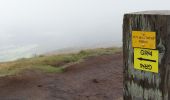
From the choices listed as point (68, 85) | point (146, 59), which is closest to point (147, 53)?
point (146, 59)

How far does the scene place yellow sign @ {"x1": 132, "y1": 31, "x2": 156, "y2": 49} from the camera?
11.7 ft

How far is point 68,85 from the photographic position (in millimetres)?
10008

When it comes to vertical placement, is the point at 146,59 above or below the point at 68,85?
above

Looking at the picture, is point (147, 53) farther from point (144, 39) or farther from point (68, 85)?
point (68, 85)

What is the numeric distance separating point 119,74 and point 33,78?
2362mm

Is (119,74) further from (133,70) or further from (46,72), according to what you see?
(133,70)

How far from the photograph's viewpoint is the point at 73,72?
1148cm

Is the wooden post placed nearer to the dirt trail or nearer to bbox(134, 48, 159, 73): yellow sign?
bbox(134, 48, 159, 73): yellow sign

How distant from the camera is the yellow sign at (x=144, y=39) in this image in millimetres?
3554

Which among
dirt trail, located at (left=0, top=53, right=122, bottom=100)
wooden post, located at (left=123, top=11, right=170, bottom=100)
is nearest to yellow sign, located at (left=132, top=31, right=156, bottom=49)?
wooden post, located at (left=123, top=11, right=170, bottom=100)

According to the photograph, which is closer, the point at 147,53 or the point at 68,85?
the point at 147,53

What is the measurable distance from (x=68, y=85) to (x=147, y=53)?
653cm

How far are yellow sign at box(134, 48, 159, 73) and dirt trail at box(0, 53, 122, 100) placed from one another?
17.6ft

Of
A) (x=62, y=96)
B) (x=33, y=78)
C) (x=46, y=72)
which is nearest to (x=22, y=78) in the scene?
(x=33, y=78)
